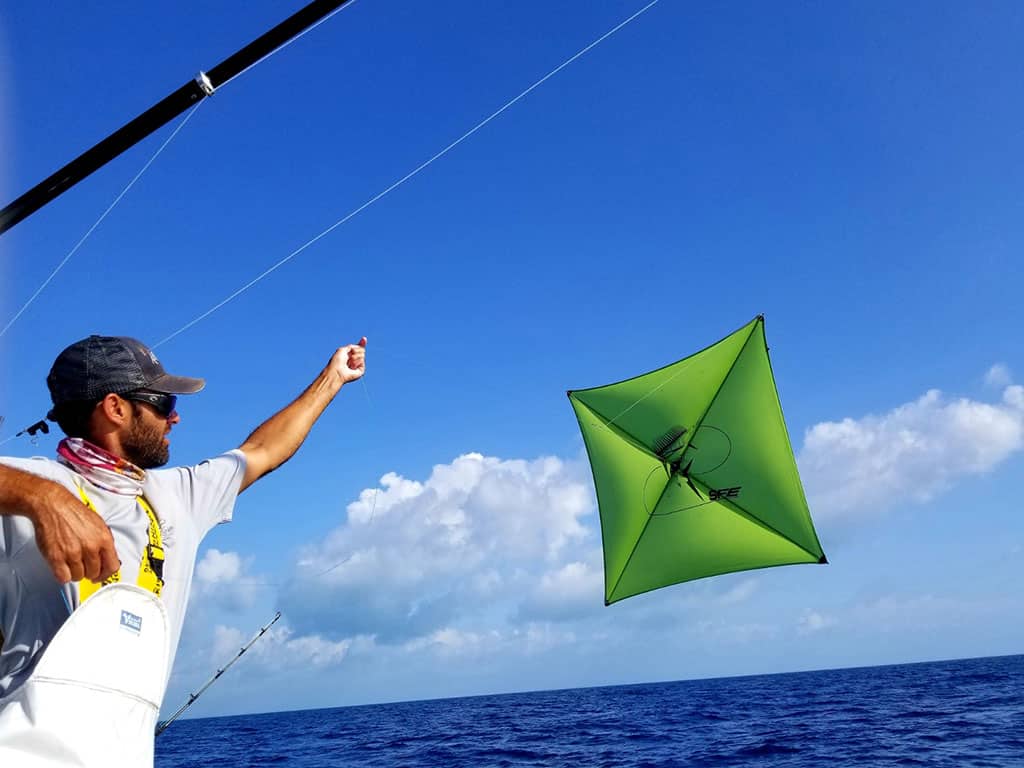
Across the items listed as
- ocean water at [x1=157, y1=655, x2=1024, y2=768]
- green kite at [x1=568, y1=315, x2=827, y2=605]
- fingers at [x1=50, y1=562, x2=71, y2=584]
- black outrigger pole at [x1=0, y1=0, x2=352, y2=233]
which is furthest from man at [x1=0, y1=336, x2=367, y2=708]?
ocean water at [x1=157, y1=655, x2=1024, y2=768]

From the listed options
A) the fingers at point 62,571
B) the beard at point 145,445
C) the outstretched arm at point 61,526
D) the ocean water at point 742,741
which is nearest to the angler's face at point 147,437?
the beard at point 145,445

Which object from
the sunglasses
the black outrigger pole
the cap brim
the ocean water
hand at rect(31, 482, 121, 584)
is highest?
the black outrigger pole

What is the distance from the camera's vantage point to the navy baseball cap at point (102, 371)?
1.87 meters

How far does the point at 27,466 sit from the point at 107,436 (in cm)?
31

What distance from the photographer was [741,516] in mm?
10930

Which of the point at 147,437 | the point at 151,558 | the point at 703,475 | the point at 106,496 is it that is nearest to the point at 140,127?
the point at 147,437

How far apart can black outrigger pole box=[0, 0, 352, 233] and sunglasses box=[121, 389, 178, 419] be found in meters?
0.62

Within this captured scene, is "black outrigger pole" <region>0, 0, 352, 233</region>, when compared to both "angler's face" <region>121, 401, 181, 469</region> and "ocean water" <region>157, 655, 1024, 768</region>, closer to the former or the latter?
"angler's face" <region>121, 401, 181, 469</region>

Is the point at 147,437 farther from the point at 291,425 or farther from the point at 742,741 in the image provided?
the point at 742,741

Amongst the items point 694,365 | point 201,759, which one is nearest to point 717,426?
point 694,365

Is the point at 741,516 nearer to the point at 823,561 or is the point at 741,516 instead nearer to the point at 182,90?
the point at 823,561

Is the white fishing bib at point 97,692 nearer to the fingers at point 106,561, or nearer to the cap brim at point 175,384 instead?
the fingers at point 106,561

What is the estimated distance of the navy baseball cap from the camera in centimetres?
187

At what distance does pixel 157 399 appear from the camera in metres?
1.97
